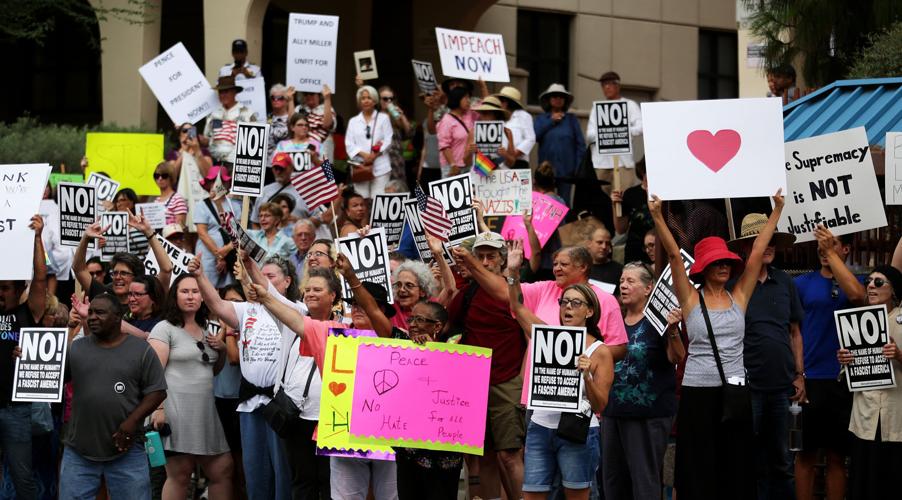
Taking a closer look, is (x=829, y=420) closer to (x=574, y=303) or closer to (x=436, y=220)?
(x=574, y=303)

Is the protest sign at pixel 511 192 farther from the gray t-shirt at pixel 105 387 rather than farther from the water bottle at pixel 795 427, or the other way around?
the gray t-shirt at pixel 105 387

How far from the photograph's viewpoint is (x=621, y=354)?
10492 mm

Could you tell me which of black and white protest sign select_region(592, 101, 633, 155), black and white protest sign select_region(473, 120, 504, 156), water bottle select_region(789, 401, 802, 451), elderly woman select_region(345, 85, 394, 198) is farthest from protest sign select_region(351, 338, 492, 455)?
elderly woman select_region(345, 85, 394, 198)

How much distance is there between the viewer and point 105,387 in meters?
11.3

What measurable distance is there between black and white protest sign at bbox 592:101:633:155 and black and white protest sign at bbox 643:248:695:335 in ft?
17.2

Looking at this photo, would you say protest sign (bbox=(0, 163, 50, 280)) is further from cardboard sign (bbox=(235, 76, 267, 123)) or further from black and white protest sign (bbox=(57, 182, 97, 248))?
cardboard sign (bbox=(235, 76, 267, 123))

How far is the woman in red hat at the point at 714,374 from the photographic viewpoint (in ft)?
34.5

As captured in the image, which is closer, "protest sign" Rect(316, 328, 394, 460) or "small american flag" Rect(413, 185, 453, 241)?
"protest sign" Rect(316, 328, 394, 460)

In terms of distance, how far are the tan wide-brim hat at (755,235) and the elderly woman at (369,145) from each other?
22.6 ft

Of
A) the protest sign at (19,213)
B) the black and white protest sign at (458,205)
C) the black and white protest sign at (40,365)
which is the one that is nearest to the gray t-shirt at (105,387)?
the black and white protest sign at (40,365)

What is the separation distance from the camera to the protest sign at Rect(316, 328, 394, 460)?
10648 millimetres

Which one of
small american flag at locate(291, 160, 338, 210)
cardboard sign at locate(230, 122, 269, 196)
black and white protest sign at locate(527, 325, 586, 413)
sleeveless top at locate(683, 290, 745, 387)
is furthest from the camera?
cardboard sign at locate(230, 122, 269, 196)

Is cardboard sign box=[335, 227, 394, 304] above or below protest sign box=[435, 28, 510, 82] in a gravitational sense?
below

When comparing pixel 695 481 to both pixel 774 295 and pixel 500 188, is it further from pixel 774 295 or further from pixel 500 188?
pixel 500 188
